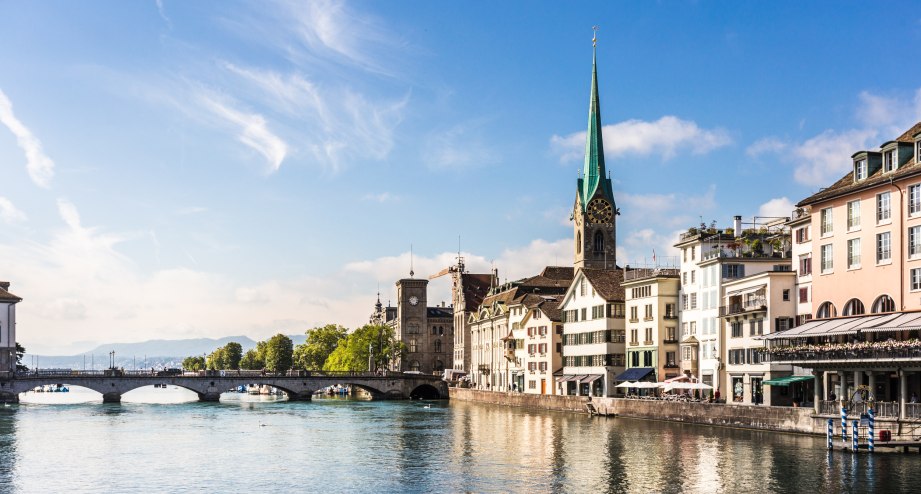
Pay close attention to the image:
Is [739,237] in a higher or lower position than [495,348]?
higher

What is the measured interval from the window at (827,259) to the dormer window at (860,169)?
5.05m

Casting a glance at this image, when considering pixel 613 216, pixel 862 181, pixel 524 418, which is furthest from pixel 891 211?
pixel 613 216

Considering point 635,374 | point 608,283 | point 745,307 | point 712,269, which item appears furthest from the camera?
point 608,283

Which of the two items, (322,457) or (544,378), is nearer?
(322,457)

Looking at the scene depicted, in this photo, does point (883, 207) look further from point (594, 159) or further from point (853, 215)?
point (594, 159)

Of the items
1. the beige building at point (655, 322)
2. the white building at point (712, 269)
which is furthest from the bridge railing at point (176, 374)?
the white building at point (712, 269)

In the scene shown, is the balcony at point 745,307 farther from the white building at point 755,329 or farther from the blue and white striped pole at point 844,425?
the blue and white striped pole at point 844,425

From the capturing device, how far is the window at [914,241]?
221ft

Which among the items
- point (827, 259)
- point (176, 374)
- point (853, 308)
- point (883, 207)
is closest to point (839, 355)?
point (853, 308)

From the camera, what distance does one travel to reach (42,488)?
54844 millimetres

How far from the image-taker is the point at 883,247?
70.1m

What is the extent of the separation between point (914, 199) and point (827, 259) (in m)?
9.60

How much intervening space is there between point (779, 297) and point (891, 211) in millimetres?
16362

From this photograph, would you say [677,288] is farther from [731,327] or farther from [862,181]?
[862,181]
